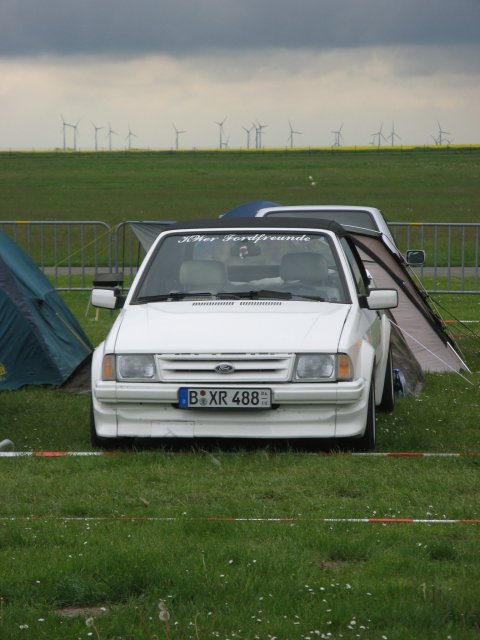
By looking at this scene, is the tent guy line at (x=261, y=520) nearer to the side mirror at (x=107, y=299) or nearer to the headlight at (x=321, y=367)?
the headlight at (x=321, y=367)

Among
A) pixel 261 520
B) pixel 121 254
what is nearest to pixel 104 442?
pixel 261 520

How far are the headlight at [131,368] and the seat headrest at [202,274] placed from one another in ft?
4.02

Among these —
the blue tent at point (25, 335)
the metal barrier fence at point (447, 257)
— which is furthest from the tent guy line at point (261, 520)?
the metal barrier fence at point (447, 257)

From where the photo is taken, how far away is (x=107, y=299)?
9266 millimetres

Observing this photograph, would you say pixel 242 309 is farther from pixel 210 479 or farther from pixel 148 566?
pixel 148 566

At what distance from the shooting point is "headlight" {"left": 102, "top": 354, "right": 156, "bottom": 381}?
320 inches

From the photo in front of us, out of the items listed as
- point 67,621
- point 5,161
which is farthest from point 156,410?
point 5,161

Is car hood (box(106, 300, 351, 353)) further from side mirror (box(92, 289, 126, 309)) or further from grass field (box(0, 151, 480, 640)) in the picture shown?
grass field (box(0, 151, 480, 640))

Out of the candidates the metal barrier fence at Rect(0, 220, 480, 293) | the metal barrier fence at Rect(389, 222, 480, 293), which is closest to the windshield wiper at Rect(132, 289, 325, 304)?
the metal barrier fence at Rect(0, 220, 480, 293)

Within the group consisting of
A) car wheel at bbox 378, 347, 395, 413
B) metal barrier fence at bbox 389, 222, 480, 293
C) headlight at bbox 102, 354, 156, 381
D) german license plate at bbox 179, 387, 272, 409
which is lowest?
metal barrier fence at bbox 389, 222, 480, 293

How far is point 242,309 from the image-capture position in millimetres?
8703

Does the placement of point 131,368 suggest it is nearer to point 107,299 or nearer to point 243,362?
point 243,362

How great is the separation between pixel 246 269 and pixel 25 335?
10.7 feet

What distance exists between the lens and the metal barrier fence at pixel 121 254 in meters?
20.7
